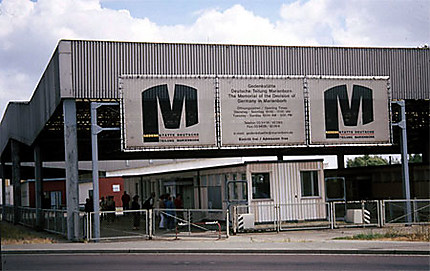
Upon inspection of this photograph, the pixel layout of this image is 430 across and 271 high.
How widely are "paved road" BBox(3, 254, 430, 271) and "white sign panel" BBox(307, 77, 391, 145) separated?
34.2 ft

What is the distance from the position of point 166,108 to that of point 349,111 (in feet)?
27.9

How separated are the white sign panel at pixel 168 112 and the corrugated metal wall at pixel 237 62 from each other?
0.55 metres

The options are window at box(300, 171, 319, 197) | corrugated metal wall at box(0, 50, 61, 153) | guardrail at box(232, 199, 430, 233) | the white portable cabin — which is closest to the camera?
guardrail at box(232, 199, 430, 233)

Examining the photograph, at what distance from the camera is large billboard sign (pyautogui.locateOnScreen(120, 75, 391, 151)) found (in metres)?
27.0

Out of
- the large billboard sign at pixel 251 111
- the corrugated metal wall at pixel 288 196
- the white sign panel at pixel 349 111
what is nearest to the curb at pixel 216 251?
the large billboard sign at pixel 251 111

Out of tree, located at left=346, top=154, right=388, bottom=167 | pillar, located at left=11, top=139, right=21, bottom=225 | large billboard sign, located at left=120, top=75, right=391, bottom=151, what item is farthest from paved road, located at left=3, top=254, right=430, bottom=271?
tree, located at left=346, top=154, right=388, bottom=167

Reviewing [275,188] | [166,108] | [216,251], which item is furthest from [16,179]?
[216,251]

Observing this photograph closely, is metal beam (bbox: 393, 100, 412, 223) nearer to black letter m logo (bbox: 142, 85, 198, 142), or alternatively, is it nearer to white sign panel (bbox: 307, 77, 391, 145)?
white sign panel (bbox: 307, 77, 391, 145)

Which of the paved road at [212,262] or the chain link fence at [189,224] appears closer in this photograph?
the paved road at [212,262]

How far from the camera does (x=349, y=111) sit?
29328 mm

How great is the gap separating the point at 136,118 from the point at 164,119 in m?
1.19

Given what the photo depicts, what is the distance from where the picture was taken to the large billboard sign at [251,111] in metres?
27.0

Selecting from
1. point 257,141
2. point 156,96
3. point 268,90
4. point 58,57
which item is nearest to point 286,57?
point 268,90

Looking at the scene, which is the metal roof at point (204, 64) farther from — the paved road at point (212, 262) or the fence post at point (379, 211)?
the paved road at point (212, 262)
